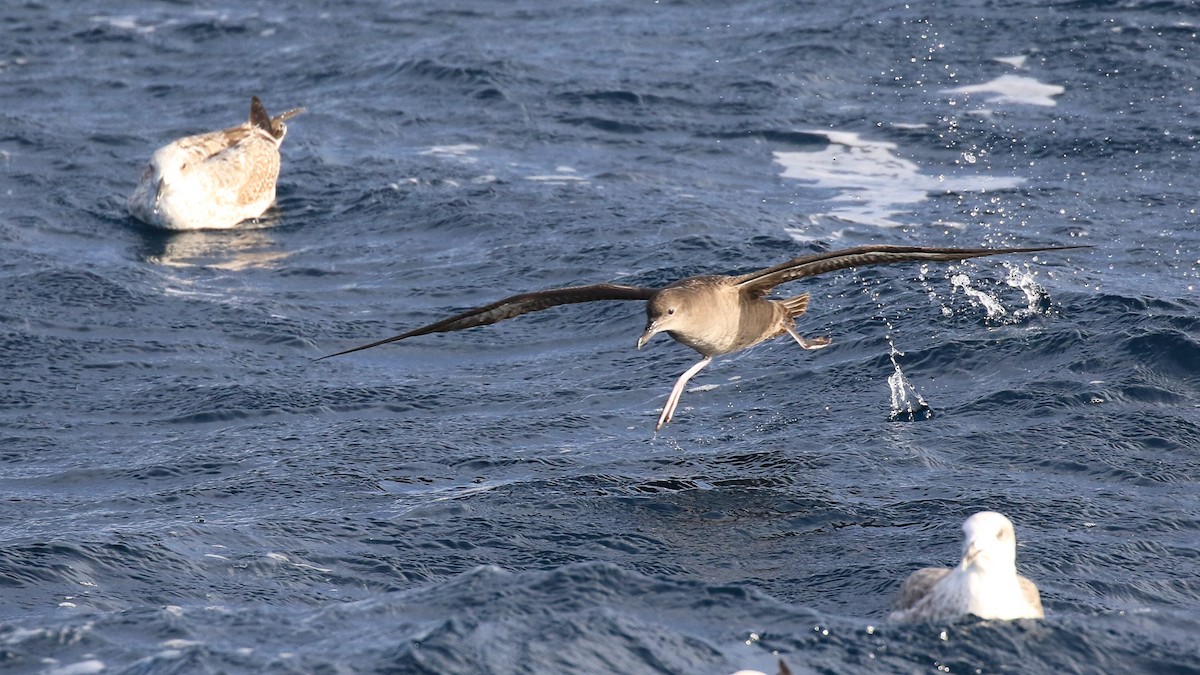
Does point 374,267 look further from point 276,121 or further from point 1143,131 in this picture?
point 1143,131

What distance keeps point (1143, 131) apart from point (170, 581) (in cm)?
1132

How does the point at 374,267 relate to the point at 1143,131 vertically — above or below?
below

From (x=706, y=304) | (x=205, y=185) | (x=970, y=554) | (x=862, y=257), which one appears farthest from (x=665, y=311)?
(x=205, y=185)

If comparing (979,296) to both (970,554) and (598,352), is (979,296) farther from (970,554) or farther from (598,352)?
(970,554)

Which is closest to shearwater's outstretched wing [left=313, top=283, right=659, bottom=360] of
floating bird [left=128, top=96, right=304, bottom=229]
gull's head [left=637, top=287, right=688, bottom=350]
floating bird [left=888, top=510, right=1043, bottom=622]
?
gull's head [left=637, top=287, right=688, bottom=350]

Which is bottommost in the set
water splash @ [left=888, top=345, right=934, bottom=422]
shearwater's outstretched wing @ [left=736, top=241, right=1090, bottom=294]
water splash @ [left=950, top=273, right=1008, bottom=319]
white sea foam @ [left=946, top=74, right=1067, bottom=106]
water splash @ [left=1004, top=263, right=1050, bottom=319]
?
water splash @ [left=888, top=345, right=934, bottom=422]

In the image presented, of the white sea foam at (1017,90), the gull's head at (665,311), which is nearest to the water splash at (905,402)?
the gull's head at (665,311)

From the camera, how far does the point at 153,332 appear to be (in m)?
12.8

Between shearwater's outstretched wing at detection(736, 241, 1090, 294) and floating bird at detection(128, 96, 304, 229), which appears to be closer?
shearwater's outstretched wing at detection(736, 241, 1090, 294)

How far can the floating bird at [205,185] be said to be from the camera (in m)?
15.0

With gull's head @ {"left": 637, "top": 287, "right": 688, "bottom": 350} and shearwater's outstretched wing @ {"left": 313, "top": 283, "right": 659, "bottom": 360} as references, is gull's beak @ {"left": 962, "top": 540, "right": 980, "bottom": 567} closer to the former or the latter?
gull's head @ {"left": 637, "top": 287, "right": 688, "bottom": 350}

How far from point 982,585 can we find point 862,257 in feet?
7.18

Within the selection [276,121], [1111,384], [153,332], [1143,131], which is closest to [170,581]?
[153,332]

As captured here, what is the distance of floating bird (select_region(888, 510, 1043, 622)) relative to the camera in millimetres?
6793
